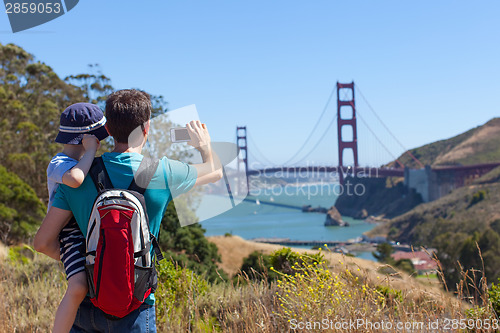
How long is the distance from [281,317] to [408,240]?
36795 millimetres

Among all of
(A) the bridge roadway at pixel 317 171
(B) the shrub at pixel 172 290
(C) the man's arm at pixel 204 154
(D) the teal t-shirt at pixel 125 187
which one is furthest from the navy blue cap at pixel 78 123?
(A) the bridge roadway at pixel 317 171

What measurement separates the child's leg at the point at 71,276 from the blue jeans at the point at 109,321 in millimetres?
26

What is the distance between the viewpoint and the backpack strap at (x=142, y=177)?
1083 millimetres

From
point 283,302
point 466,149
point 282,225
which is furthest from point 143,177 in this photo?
point 466,149

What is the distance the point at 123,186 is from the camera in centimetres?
108

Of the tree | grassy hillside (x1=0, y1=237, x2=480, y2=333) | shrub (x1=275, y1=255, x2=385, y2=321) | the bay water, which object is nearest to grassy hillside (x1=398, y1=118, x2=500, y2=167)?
the bay water

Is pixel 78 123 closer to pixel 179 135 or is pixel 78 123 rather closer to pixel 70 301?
pixel 179 135

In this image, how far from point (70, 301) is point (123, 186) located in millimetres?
288

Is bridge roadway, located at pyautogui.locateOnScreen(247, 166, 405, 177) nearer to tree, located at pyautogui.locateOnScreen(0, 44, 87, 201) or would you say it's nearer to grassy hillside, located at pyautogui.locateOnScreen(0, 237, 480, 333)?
tree, located at pyautogui.locateOnScreen(0, 44, 87, 201)

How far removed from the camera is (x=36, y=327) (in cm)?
210

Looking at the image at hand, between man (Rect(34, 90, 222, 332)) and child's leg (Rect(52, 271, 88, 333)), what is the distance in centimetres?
4

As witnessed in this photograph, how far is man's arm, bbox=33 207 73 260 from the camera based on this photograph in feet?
3.57

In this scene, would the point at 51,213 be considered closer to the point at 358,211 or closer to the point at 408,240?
the point at 408,240

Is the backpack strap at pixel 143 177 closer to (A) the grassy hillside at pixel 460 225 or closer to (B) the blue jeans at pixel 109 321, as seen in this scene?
(B) the blue jeans at pixel 109 321
